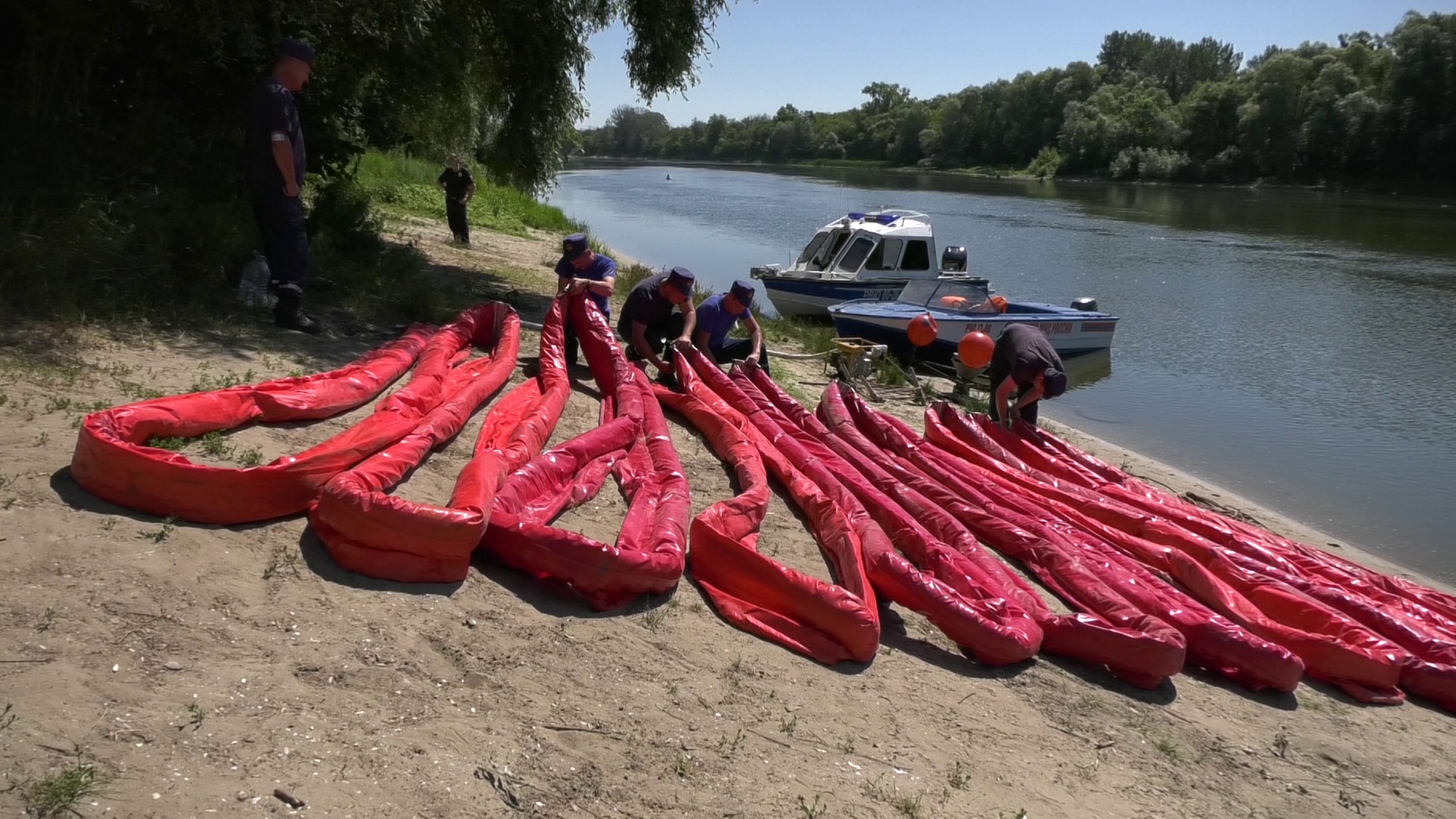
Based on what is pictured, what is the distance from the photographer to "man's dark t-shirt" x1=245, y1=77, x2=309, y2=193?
7996mm

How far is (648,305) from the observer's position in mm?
10023

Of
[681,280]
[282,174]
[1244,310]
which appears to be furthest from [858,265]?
[282,174]

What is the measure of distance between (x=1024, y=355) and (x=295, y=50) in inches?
264

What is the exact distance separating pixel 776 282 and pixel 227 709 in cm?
1681

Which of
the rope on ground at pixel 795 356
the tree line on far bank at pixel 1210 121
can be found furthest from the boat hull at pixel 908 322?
the tree line on far bank at pixel 1210 121

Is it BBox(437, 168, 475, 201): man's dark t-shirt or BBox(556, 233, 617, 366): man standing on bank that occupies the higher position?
BBox(437, 168, 475, 201): man's dark t-shirt

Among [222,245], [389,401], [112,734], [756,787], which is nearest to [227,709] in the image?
[112,734]

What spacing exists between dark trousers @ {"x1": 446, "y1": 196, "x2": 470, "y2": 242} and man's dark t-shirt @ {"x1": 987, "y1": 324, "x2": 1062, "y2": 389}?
34.3 ft

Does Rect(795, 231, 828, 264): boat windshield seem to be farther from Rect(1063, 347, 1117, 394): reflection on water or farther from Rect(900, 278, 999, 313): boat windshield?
Rect(1063, 347, 1117, 394): reflection on water

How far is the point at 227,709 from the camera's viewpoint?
3.76m

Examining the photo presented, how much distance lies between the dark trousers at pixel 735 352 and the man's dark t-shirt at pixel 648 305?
73cm

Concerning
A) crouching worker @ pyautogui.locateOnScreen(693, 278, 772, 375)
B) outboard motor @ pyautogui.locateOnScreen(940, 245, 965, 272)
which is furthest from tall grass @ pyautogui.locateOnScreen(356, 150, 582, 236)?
crouching worker @ pyautogui.locateOnScreen(693, 278, 772, 375)

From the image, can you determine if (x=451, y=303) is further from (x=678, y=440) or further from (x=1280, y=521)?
(x=1280, y=521)

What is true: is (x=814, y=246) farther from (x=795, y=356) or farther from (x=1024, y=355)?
(x=1024, y=355)
